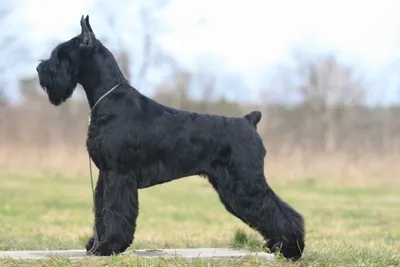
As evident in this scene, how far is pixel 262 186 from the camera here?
6.74m

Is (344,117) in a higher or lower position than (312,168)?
higher

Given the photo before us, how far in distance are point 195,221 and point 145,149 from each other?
869 centimetres

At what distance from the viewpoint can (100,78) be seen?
21.9 ft

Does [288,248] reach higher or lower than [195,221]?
higher

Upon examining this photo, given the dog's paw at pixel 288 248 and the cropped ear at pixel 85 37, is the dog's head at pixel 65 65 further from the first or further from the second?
the dog's paw at pixel 288 248

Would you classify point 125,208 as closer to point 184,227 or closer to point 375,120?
point 184,227

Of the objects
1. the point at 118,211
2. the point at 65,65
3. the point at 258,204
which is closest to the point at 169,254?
the point at 118,211

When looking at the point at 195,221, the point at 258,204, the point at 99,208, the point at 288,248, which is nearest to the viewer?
the point at 99,208

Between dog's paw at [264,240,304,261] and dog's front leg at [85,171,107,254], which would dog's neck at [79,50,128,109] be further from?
dog's paw at [264,240,304,261]

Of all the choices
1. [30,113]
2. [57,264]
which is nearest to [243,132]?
[57,264]

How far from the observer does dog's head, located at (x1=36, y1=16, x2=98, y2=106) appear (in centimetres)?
649

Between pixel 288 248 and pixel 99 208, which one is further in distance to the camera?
pixel 288 248

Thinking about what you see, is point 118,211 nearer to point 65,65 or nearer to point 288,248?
point 65,65

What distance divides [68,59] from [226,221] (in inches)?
356
